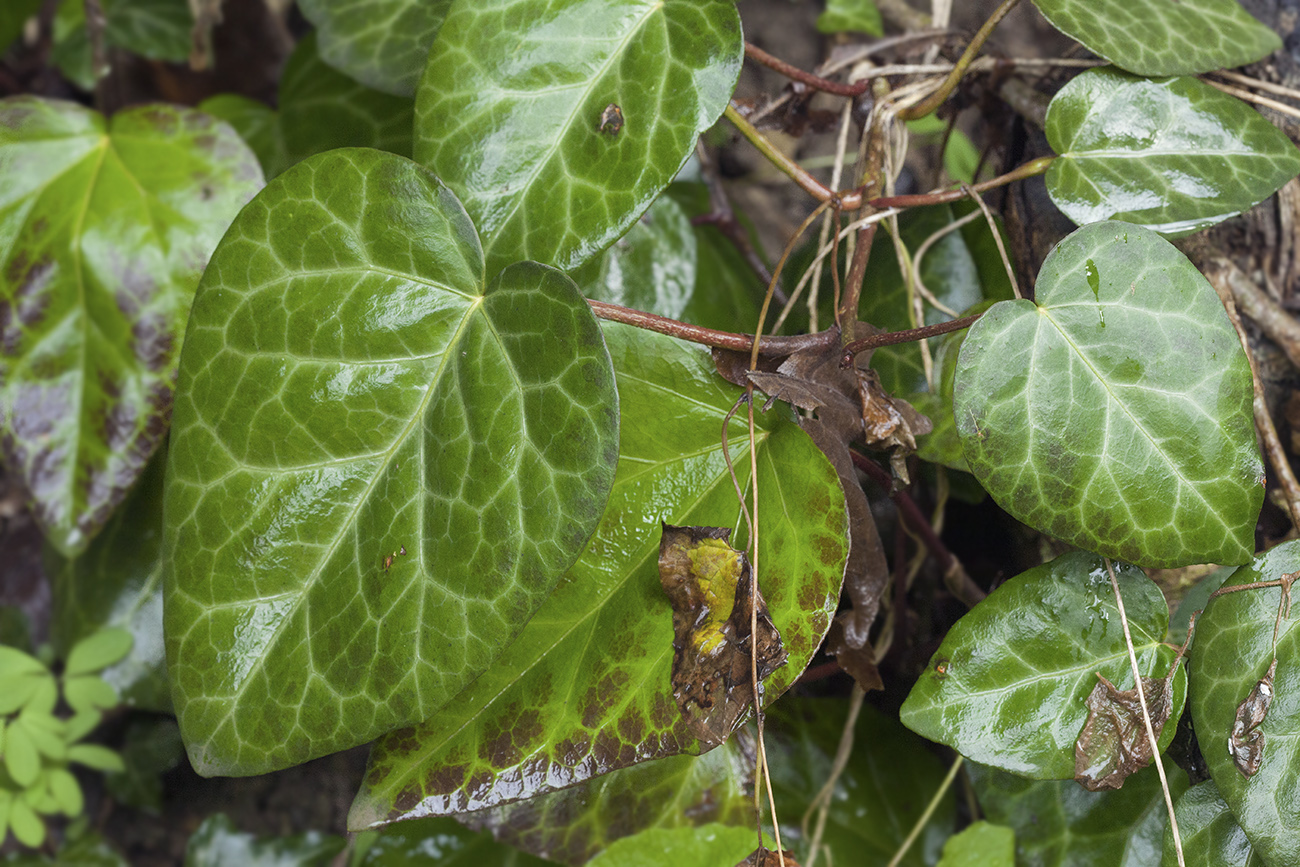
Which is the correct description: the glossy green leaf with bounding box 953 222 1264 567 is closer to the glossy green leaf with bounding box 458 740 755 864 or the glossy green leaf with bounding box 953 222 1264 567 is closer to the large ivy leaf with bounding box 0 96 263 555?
the glossy green leaf with bounding box 458 740 755 864

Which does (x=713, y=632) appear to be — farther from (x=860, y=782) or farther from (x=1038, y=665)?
(x=860, y=782)

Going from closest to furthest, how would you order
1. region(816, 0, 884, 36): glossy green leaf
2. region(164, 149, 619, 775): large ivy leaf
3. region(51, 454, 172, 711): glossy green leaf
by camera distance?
region(164, 149, 619, 775): large ivy leaf, region(51, 454, 172, 711): glossy green leaf, region(816, 0, 884, 36): glossy green leaf

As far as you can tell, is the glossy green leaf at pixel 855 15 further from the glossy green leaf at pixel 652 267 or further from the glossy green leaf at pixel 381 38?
the glossy green leaf at pixel 381 38

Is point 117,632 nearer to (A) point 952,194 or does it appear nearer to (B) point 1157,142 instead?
(A) point 952,194

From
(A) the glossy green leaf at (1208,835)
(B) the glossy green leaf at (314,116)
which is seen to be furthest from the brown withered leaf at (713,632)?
(B) the glossy green leaf at (314,116)

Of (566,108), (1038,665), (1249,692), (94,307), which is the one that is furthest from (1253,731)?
(94,307)

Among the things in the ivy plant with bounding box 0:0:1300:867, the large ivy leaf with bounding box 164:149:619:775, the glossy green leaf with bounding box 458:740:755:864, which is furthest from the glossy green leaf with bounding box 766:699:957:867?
the large ivy leaf with bounding box 164:149:619:775
